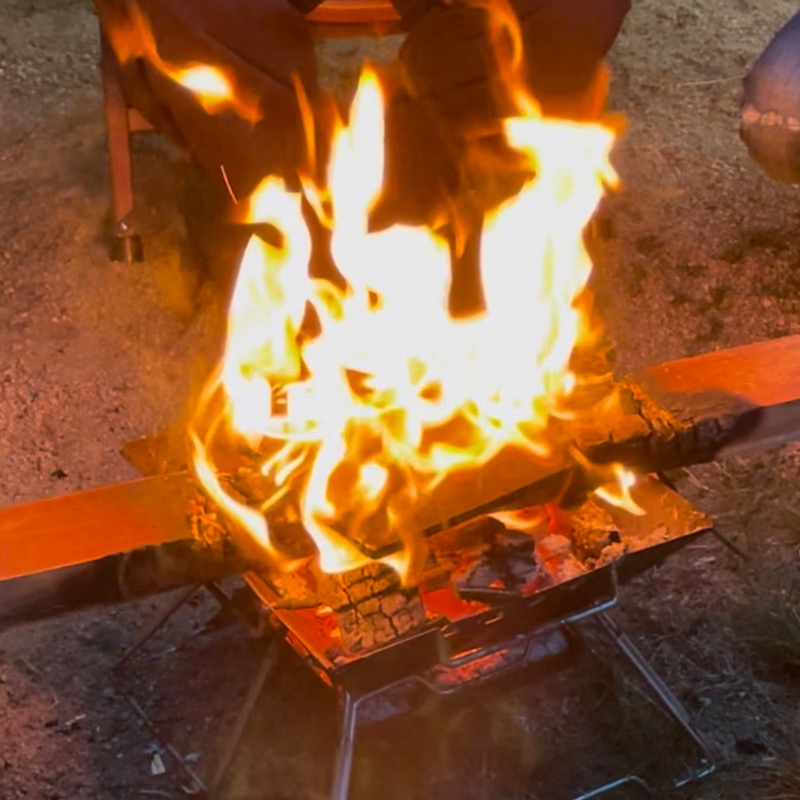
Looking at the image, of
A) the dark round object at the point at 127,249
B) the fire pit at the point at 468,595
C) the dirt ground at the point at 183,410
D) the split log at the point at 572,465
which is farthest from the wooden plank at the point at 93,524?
the dark round object at the point at 127,249

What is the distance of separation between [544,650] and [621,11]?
46.3 inches

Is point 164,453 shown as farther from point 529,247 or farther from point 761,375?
point 761,375

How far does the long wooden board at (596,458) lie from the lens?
1280 mm

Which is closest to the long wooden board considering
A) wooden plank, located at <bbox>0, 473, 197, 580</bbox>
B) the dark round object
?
wooden plank, located at <bbox>0, 473, 197, 580</bbox>

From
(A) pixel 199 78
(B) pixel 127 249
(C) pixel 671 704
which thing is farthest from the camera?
(B) pixel 127 249

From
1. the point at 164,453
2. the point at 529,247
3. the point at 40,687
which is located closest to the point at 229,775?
the point at 40,687

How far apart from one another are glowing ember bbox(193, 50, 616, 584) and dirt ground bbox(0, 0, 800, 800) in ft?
1.34

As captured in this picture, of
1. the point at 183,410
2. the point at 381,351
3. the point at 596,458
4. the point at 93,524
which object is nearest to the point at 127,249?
the point at 183,410

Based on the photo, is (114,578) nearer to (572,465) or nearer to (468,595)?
(468,595)

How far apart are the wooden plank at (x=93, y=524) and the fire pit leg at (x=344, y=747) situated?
251 mm

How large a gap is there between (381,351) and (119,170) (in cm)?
123

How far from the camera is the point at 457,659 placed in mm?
1371

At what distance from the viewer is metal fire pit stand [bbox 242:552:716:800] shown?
131 cm

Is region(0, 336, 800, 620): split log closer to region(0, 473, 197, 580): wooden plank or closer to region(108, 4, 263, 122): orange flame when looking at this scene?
region(0, 473, 197, 580): wooden plank
